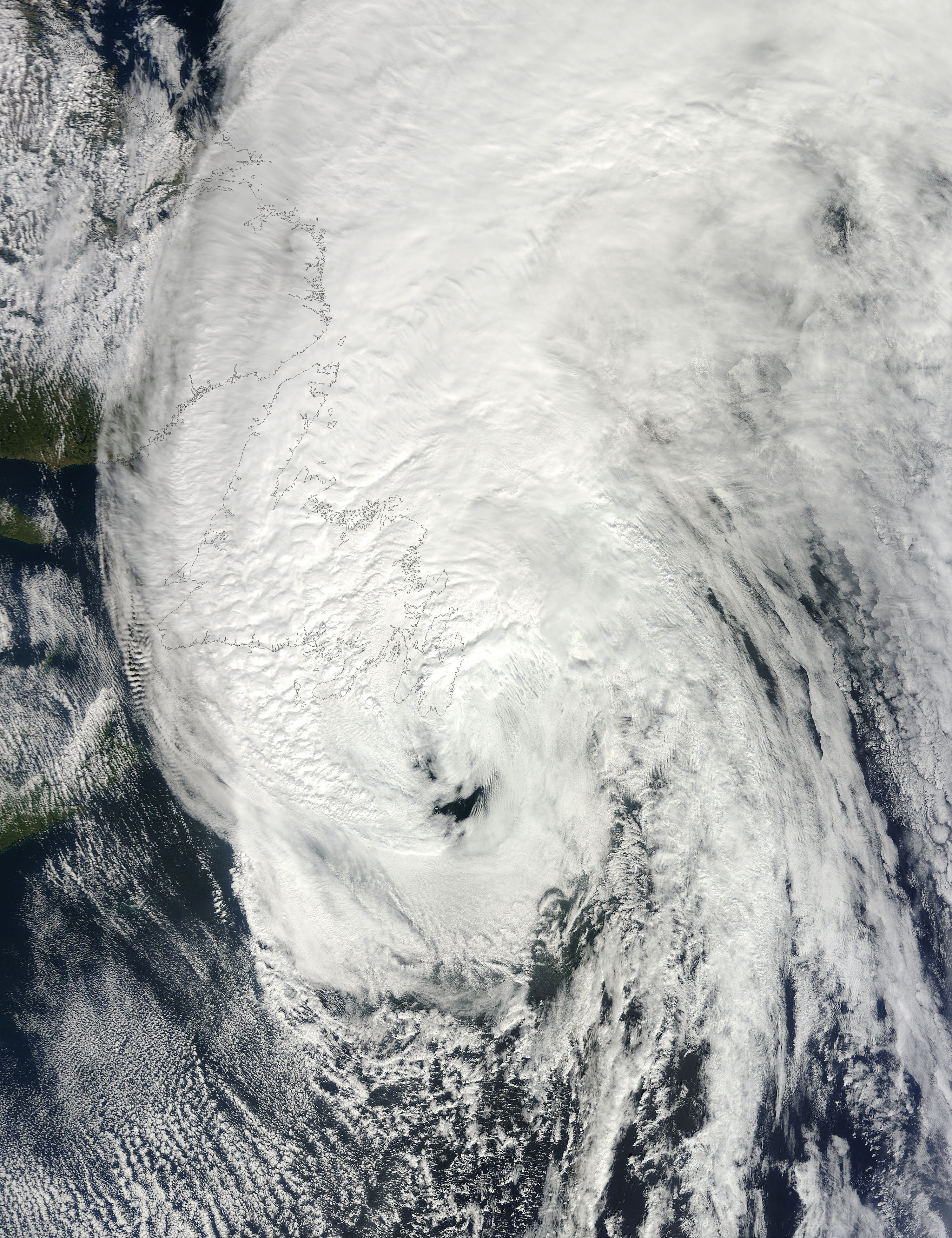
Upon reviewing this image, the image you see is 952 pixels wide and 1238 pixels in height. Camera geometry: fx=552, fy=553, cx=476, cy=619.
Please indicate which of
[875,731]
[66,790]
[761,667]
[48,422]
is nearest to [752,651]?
[761,667]

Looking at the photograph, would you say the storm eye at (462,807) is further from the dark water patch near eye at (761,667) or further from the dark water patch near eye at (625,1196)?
the dark water patch near eye at (625,1196)

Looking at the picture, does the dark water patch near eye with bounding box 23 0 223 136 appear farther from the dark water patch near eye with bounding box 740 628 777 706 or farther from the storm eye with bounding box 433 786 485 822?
the dark water patch near eye with bounding box 740 628 777 706

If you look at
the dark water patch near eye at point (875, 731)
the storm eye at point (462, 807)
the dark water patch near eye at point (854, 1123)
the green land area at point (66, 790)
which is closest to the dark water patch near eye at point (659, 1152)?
the dark water patch near eye at point (854, 1123)

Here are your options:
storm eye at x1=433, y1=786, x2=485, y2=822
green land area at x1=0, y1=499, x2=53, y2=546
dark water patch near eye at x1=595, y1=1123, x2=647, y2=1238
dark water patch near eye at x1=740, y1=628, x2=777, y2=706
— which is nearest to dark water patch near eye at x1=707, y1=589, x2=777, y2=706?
dark water patch near eye at x1=740, y1=628, x2=777, y2=706

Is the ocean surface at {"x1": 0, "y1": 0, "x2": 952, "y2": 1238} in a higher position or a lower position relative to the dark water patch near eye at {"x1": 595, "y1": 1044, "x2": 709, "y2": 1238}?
higher

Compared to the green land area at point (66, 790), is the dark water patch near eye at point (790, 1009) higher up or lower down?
lower down
